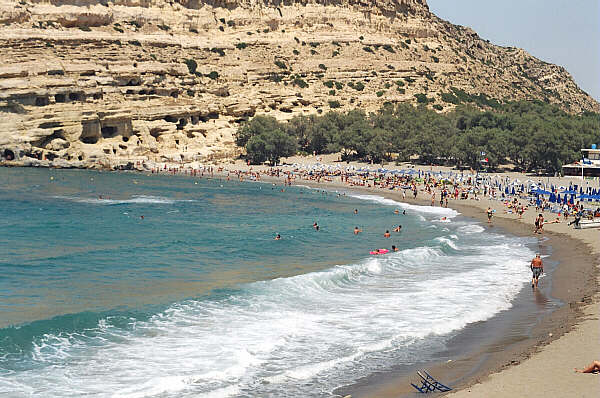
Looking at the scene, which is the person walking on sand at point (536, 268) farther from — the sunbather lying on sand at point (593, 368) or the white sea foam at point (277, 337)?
the sunbather lying on sand at point (593, 368)

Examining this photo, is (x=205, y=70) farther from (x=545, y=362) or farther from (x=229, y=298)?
(x=545, y=362)

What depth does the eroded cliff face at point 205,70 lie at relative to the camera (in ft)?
251

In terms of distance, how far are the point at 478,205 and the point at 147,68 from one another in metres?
54.1

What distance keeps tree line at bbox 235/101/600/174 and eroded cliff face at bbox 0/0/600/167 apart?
600 cm

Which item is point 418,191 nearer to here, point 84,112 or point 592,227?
point 592,227

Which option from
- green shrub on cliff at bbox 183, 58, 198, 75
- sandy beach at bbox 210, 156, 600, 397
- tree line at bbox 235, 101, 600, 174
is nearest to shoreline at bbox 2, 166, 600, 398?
sandy beach at bbox 210, 156, 600, 397

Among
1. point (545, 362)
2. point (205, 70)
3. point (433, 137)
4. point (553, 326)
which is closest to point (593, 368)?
point (545, 362)

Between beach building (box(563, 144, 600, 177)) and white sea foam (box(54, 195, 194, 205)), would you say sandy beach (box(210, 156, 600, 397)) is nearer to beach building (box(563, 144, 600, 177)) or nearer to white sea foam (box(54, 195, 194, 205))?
white sea foam (box(54, 195, 194, 205))

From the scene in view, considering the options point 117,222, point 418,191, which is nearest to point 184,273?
point 117,222

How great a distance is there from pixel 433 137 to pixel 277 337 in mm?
61900

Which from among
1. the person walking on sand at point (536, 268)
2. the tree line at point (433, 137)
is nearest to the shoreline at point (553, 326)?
the person walking on sand at point (536, 268)

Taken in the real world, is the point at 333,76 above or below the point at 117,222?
above

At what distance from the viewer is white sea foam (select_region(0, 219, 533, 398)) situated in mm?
13234

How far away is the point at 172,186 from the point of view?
62375 millimetres
